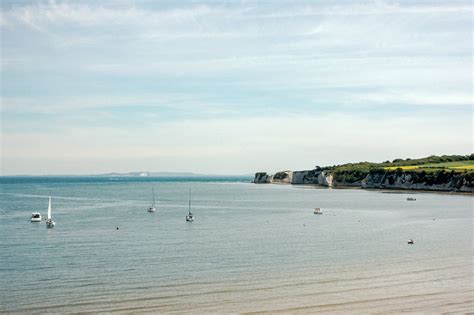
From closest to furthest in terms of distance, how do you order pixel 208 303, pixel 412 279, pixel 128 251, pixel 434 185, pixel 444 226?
pixel 208 303, pixel 412 279, pixel 128 251, pixel 444 226, pixel 434 185

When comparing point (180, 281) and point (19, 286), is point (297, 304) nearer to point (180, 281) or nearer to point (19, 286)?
point (180, 281)

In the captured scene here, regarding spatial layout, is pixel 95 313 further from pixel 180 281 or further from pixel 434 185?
pixel 434 185

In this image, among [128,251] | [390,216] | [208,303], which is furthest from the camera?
[390,216]

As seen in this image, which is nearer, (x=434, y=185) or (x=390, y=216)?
(x=390, y=216)

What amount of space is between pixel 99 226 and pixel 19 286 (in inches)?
1539

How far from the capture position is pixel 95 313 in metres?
29.8

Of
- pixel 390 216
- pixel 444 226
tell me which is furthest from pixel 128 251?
pixel 390 216

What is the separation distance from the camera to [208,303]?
1265 inches

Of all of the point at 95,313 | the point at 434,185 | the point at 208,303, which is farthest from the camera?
the point at 434,185

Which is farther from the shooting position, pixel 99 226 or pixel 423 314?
pixel 99 226

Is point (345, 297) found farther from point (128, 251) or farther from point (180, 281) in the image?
point (128, 251)

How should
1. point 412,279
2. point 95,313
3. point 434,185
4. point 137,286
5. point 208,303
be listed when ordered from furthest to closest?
point 434,185, point 412,279, point 137,286, point 208,303, point 95,313

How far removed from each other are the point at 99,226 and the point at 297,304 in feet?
158

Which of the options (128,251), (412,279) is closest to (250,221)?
(128,251)
